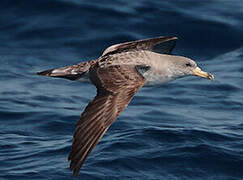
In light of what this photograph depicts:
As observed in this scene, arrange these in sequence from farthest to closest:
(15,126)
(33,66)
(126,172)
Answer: (33,66)
(15,126)
(126,172)

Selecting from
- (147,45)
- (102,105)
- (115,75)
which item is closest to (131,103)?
(147,45)

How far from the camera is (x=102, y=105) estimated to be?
22.9 ft

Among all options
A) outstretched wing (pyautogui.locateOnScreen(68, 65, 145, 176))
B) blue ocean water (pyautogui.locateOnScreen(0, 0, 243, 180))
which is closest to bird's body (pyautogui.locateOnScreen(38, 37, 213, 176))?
outstretched wing (pyautogui.locateOnScreen(68, 65, 145, 176))

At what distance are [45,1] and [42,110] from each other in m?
4.02

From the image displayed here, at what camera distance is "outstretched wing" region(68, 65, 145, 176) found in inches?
253

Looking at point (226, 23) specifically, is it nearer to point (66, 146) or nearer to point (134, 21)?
point (134, 21)

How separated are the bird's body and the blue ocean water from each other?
1.07 m

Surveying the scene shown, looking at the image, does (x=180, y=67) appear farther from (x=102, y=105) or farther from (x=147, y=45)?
(x=102, y=105)

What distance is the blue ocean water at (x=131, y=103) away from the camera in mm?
Result: 8211

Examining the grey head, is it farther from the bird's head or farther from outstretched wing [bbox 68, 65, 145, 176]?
outstretched wing [bbox 68, 65, 145, 176]

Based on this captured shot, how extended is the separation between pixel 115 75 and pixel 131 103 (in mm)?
3598

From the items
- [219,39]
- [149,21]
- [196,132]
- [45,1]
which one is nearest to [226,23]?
[219,39]

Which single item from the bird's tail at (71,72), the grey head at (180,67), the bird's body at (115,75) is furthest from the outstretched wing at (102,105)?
the grey head at (180,67)

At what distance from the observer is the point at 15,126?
9750 mm
